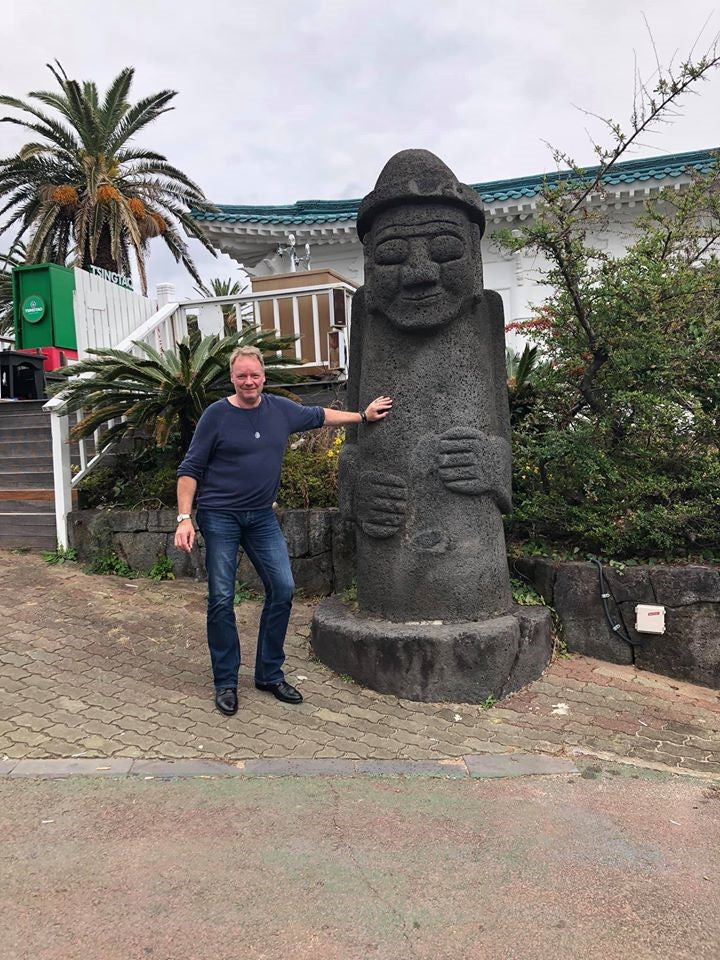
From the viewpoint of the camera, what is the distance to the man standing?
10.8 feet

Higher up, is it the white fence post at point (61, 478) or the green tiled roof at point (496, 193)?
the green tiled roof at point (496, 193)

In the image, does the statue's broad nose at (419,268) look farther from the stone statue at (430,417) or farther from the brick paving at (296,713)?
the brick paving at (296,713)

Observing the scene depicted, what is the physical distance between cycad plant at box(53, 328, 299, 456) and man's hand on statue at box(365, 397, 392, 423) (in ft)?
7.27

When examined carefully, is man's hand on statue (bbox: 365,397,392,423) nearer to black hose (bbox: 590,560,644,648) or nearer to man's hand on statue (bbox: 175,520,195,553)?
man's hand on statue (bbox: 175,520,195,553)

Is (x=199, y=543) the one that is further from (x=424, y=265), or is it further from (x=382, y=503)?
(x=424, y=265)

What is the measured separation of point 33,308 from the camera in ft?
30.1

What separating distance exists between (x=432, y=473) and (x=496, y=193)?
7.77m

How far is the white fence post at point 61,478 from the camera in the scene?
594 cm

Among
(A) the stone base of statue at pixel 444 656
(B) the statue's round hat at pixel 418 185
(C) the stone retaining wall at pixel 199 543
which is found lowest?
(A) the stone base of statue at pixel 444 656

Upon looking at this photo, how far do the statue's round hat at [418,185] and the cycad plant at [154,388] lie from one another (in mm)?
2381

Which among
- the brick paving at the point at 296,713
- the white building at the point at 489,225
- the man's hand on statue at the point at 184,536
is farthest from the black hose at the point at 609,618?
the white building at the point at 489,225

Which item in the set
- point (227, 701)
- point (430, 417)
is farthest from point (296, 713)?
point (430, 417)

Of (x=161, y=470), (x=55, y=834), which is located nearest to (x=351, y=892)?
(x=55, y=834)

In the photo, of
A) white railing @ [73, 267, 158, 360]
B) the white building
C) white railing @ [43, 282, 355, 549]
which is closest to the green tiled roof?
the white building
